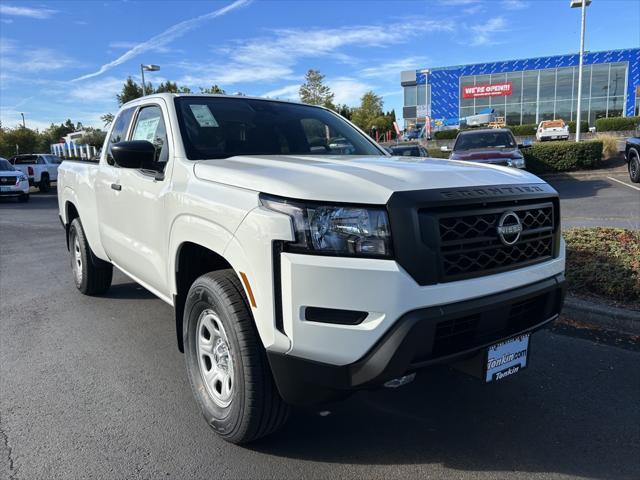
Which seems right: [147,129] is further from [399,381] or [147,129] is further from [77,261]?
[399,381]

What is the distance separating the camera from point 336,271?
2158 mm

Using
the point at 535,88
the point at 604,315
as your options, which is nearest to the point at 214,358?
the point at 604,315

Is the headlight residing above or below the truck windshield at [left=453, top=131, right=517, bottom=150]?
below

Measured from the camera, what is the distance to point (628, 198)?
12.0 meters

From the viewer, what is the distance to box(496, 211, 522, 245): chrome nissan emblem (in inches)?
97.7

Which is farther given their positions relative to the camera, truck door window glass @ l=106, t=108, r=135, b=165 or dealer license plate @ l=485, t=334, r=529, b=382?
truck door window glass @ l=106, t=108, r=135, b=165

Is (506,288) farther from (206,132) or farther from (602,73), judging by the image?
(602,73)

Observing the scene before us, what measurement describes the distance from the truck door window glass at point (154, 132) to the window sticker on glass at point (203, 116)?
0.24 m

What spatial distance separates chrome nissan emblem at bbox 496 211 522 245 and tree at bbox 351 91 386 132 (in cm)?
5441

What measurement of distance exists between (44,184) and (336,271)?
88.6 feet

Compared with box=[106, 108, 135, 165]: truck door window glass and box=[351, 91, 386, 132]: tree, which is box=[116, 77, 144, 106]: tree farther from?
box=[106, 108, 135, 165]: truck door window glass

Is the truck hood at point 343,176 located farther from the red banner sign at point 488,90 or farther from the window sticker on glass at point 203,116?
the red banner sign at point 488,90

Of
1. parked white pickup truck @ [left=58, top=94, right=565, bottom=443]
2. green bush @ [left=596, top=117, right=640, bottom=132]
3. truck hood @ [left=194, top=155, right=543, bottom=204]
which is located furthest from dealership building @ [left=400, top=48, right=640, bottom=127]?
parked white pickup truck @ [left=58, top=94, right=565, bottom=443]

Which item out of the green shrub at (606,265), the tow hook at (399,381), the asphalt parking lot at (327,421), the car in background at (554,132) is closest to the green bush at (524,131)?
the car in background at (554,132)
